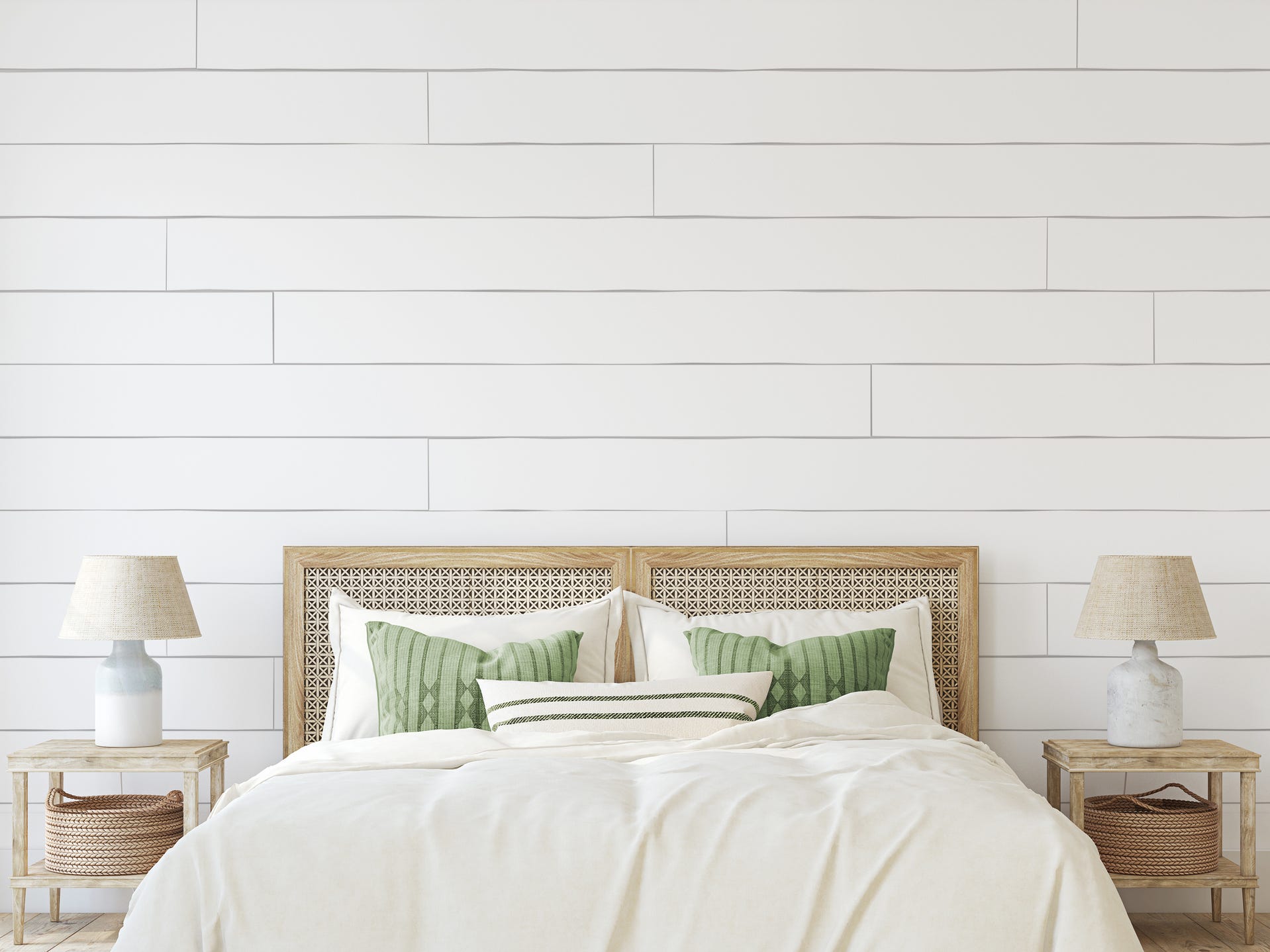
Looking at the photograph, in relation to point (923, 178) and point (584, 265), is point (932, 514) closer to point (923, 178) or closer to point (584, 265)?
point (923, 178)

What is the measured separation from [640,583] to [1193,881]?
172 cm

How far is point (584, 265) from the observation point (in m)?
3.54

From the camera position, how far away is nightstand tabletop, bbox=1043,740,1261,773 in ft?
10.1

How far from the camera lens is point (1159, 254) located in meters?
3.54

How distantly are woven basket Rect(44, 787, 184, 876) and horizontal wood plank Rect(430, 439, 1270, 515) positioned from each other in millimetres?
1200

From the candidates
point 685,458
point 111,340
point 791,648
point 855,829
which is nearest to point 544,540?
point 685,458

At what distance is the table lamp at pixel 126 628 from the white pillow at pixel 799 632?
1269mm

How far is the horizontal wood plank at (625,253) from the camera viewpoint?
3.53m

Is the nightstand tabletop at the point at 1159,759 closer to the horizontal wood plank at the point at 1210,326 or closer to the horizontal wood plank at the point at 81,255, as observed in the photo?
the horizontal wood plank at the point at 1210,326

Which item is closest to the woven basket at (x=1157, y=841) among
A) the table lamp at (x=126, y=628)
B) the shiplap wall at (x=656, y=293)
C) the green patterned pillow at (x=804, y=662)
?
the shiplap wall at (x=656, y=293)

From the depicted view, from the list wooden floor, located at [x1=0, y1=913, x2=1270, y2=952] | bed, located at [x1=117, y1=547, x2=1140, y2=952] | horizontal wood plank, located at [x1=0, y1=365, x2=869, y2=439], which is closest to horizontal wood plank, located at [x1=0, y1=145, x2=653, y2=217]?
horizontal wood plank, located at [x1=0, y1=365, x2=869, y2=439]

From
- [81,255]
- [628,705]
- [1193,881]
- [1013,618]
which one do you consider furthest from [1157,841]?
[81,255]

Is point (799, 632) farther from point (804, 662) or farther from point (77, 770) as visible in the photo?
point (77, 770)

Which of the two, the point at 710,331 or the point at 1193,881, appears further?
the point at 710,331
